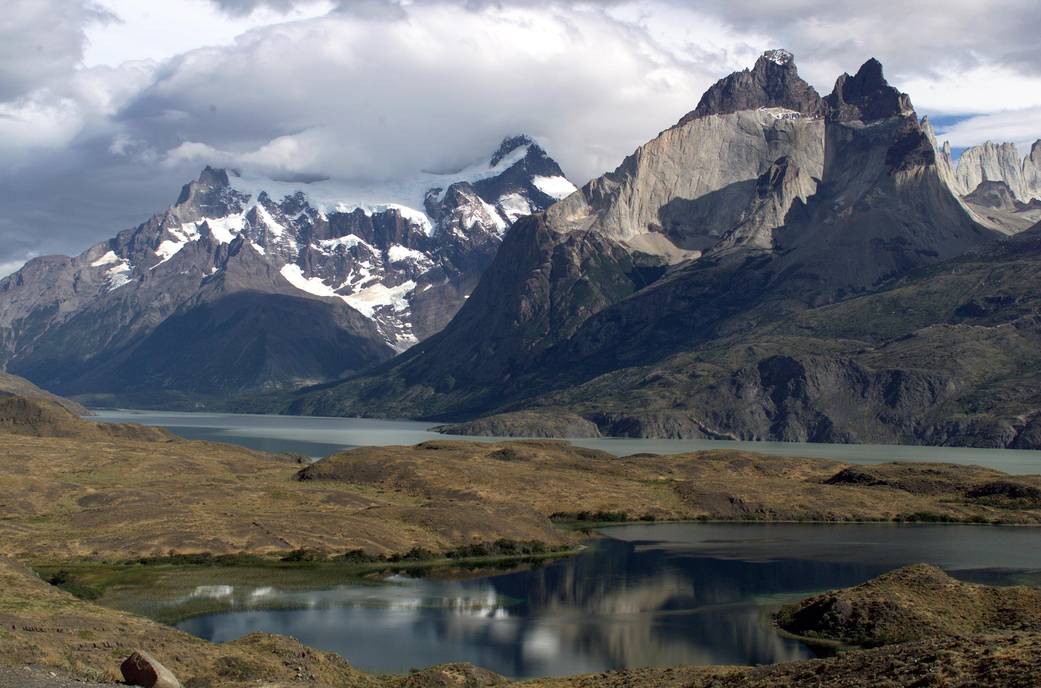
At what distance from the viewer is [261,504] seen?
167125 mm

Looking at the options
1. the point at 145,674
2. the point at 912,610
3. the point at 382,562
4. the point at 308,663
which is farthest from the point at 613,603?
the point at 145,674

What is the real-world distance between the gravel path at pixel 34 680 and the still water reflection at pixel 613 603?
→ 116 feet

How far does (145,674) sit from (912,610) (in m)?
62.9

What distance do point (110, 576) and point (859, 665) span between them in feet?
283

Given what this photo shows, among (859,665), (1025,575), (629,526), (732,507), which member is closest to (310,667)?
(859,665)

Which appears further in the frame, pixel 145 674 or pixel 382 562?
pixel 382 562

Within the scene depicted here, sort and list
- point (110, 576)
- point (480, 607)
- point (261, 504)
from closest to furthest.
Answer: point (480, 607) < point (110, 576) < point (261, 504)

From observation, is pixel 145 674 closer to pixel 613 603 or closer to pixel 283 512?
pixel 613 603

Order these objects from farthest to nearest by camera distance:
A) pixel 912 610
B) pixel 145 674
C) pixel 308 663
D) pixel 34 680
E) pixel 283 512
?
pixel 283 512 < pixel 912 610 < pixel 308 663 < pixel 145 674 < pixel 34 680

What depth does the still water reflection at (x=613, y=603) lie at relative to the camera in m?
95.1

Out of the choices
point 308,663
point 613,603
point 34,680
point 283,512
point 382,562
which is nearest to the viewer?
point 34,680

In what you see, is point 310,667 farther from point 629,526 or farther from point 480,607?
point 629,526

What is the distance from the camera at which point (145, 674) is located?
5731cm

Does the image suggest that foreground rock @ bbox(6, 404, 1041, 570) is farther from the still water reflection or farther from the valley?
the still water reflection
